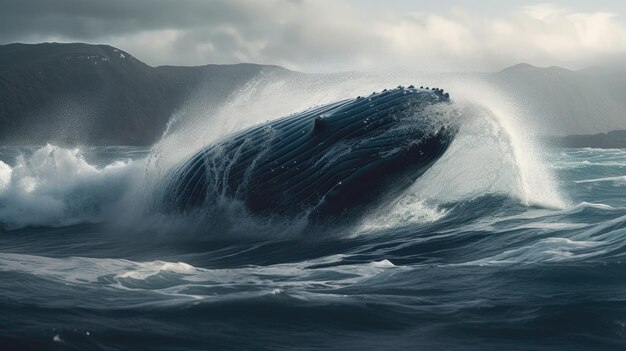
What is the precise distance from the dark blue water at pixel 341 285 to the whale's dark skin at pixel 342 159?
2.28 feet

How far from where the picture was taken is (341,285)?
396 inches

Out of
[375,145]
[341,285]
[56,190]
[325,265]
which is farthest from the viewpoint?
[56,190]

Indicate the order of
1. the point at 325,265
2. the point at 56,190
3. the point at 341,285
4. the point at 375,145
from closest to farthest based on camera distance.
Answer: the point at 341,285, the point at 325,265, the point at 375,145, the point at 56,190

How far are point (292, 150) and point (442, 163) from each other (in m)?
6.72

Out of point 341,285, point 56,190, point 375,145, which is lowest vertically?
point 341,285

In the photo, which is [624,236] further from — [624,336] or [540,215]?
[624,336]

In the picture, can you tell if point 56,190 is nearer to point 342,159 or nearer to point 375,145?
point 342,159

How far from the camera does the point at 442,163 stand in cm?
2102

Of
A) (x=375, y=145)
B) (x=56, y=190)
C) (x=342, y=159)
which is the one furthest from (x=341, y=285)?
(x=56, y=190)

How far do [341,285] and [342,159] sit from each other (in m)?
5.27

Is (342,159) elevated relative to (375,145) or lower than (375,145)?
lower

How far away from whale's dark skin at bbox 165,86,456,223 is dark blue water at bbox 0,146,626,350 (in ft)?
2.28

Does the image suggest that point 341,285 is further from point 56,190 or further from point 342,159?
point 56,190

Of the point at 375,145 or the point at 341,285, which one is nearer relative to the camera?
the point at 341,285
